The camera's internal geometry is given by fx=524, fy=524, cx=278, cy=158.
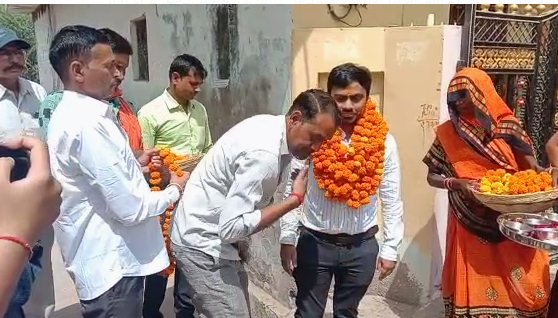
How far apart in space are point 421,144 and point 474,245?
922 millimetres

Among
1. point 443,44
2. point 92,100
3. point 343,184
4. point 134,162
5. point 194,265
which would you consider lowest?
point 194,265

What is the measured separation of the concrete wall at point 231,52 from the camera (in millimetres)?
3866

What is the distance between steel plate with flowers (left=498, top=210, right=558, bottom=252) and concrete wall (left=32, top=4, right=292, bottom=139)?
1.73 metres

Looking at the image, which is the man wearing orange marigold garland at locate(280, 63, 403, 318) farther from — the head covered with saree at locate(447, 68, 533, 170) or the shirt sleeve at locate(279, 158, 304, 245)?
the head covered with saree at locate(447, 68, 533, 170)

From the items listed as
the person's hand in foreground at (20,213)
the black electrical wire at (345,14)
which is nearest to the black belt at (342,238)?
the person's hand in foreground at (20,213)

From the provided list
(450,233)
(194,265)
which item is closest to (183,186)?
(194,265)

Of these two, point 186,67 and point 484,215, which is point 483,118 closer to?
point 484,215

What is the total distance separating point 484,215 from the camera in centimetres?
307

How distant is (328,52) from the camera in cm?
378

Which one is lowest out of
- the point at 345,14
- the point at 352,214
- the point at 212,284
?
the point at 212,284

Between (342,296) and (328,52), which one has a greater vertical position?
(328,52)

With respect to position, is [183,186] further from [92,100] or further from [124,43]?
[124,43]

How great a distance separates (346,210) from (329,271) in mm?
340

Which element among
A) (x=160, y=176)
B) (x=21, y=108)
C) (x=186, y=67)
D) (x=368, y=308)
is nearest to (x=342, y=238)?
(x=160, y=176)
